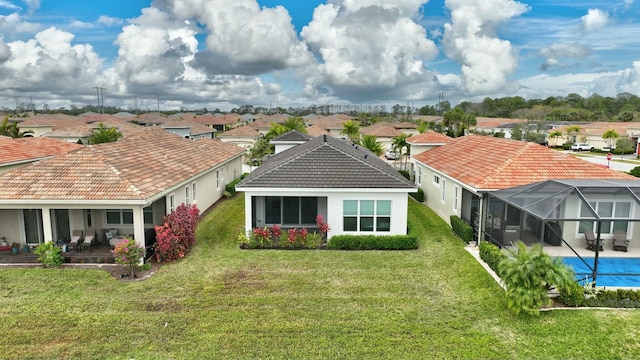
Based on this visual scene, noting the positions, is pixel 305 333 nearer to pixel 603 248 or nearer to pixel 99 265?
pixel 99 265

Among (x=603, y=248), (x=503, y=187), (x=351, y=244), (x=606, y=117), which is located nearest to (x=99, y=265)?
(x=351, y=244)

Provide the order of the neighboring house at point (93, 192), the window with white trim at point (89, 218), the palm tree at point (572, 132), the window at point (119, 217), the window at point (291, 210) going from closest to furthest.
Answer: the neighboring house at point (93, 192), the window with white trim at point (89, 218), the window at point (119, 217), the window at point (291, 210), the palm tree at point (572, 132)

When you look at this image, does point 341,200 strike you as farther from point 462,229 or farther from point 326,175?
point 462,229

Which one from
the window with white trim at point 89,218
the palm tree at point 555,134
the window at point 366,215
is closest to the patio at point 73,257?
the window with white trim at point 89,218

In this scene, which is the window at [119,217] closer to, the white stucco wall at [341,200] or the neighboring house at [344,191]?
the neighboring house at [344,191]

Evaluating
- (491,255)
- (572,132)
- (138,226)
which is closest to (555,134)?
(572,132)

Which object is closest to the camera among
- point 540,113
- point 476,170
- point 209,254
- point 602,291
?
point 602,291
